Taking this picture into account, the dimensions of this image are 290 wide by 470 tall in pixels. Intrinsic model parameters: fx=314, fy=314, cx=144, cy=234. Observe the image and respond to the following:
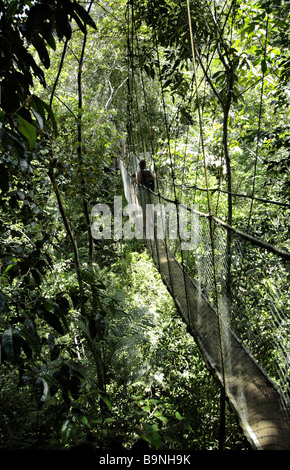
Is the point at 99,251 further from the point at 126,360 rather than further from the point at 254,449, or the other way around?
the point at 254,449

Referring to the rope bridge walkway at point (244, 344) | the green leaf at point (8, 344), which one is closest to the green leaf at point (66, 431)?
the green leaf at point (8, 344)

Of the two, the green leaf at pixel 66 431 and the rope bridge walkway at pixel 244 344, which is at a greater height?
the rope bridge walkway at pixel 244 344

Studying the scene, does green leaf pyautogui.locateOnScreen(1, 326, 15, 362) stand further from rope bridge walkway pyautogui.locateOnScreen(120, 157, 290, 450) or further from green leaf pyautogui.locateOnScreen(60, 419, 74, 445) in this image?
rope bridge walkway pyautogui.locateOnScreen(120, 157, 290, 450)

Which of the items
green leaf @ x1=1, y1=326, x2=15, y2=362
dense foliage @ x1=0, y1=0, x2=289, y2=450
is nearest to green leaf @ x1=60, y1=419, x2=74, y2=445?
dense foliage @ x1=0, y1=0, x2=289, y2=450

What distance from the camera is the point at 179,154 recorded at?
14.4ft

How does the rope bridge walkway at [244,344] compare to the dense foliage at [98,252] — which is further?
the rope bridge walkway at [244,344]

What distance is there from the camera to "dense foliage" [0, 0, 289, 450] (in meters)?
0.64

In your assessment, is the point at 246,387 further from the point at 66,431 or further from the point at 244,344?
the point at 66,431

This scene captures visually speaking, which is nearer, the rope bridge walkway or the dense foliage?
the dense foliage

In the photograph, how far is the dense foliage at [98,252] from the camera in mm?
639

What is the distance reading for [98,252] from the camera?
5285 millimetres

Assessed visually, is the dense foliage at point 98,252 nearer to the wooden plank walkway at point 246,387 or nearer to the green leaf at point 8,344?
the green leaf at point 8,344

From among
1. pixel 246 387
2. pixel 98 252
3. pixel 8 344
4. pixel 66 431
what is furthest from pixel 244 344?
pixel 98 252

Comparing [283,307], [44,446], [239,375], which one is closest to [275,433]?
[239,375]
